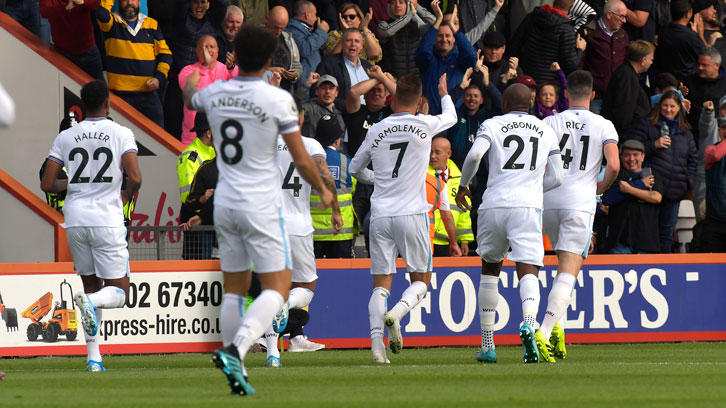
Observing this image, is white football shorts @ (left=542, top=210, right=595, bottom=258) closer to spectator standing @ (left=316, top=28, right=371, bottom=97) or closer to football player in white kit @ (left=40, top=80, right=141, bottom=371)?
football player in white kit @ (left=40, top=80, right=141, bottom=371)

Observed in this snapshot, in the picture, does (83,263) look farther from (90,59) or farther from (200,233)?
(90,59)

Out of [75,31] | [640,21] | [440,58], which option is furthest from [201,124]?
[640,21]

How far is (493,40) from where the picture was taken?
1694 centimetres

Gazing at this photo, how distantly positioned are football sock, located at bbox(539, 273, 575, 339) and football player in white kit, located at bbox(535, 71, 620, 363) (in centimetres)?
4

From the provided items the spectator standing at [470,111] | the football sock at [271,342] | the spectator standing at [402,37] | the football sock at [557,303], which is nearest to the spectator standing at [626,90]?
the spectator standing at [470,111]

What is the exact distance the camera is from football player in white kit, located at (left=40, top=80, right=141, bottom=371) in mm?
10461

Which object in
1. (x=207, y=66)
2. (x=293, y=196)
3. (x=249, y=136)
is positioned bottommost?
(x=293, y=196)

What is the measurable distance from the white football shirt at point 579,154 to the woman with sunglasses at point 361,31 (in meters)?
5.72

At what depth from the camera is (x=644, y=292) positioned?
1511cm

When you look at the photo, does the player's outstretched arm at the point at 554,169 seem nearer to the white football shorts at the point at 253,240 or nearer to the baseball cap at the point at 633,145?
the white football shorts at the point at 253,240

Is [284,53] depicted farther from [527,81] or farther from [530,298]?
[530,298]

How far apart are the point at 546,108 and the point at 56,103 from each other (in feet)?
21.3

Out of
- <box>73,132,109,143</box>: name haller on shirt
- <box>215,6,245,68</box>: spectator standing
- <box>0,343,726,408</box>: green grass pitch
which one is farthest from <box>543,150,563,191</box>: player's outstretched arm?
<box>215,6,245,68</box>: spectator standing

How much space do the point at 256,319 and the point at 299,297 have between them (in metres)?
3.71
